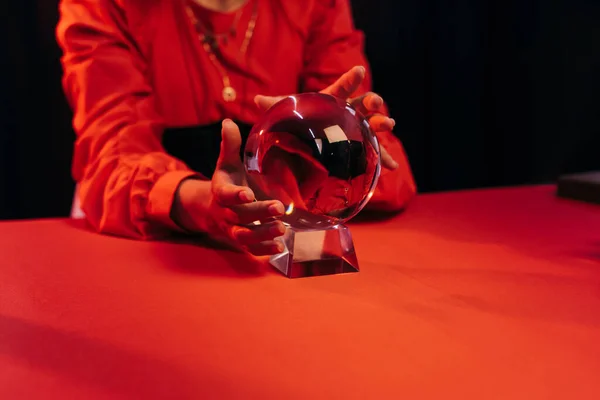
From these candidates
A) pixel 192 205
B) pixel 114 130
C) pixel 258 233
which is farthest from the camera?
pixel 114 130

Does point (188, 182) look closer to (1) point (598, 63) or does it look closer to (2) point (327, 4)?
(2) point (327, 4)

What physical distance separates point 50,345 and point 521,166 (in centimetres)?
161

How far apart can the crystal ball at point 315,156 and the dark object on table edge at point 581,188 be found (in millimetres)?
550

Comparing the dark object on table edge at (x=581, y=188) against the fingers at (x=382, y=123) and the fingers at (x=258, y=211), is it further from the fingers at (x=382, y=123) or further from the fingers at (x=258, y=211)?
the fingers at (x=258, y=211)

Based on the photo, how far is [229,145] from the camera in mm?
643

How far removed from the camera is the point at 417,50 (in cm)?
174

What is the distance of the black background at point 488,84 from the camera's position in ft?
5.68

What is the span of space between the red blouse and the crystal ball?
0.24 metres

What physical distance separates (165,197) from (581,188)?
25.3 inches

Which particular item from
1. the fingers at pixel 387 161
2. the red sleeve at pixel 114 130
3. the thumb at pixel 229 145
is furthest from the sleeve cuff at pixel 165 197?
the fingers at pixel 387 161

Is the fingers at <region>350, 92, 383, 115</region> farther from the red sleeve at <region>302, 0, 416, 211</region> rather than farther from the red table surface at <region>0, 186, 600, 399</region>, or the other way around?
the red sleeve at <region>302, 0, 416, 211</region>

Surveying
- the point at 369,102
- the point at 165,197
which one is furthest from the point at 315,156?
the point at 165,197

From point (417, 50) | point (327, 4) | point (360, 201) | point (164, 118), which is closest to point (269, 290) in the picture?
point (360, 201)

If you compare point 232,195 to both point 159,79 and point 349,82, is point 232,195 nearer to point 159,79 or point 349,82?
point 349,82
